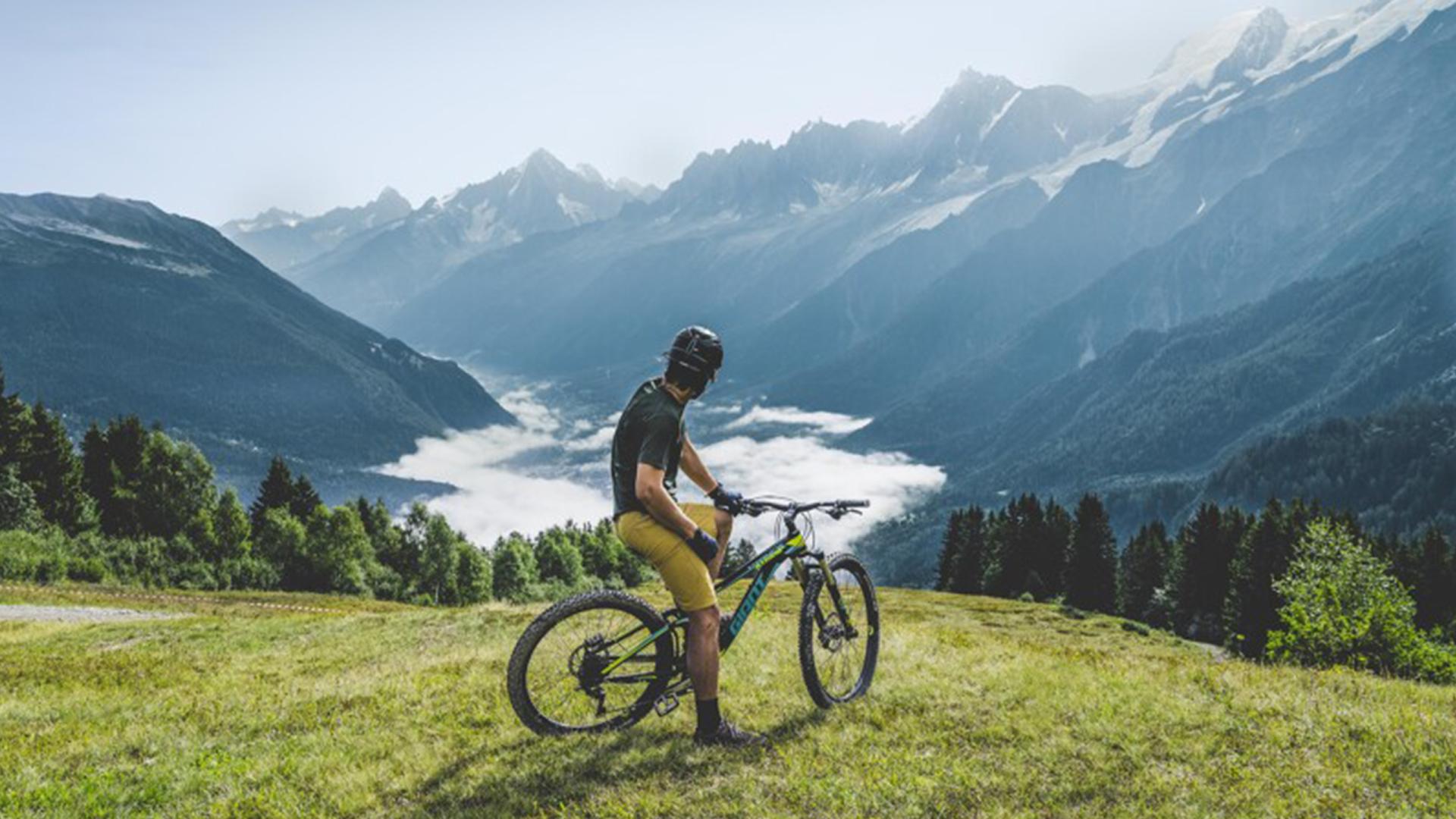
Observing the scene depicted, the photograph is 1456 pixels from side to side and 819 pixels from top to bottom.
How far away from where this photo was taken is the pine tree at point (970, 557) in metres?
132

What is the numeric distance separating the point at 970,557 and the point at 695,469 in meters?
133

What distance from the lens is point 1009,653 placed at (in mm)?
13766

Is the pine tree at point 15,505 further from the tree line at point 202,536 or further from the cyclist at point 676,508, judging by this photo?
the cyclist at point 676,508

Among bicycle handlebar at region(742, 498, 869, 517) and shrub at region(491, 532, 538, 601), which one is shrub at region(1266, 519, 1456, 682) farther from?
shrub at region(491, 532, 538, 601)

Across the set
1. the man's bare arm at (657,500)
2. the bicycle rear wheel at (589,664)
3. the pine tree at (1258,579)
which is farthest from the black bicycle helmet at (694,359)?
the pine tree at (1258,579)

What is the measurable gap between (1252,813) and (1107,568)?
122 m

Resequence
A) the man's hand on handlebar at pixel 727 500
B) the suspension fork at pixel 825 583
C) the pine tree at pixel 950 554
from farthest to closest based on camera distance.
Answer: the pine tree at pixel 950 554 → the suspension fork at pixel 825 583 → the man's hand on handlebar at pixel 727 500

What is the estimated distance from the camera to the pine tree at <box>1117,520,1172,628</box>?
11256 cm

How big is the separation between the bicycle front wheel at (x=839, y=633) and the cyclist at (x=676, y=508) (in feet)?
4.63

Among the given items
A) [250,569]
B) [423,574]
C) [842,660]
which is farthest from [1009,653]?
[423,574]

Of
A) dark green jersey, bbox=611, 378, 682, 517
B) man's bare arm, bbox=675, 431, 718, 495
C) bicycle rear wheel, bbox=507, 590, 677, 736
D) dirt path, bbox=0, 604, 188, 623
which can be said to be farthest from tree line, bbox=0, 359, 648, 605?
dark green jersey, bbox=611, 378, 682, 517

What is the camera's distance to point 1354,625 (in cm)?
3825

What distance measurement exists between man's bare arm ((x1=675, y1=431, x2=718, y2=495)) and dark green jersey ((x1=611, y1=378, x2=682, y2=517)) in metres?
0.45

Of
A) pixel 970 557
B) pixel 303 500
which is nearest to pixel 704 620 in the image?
pixel 303 500
